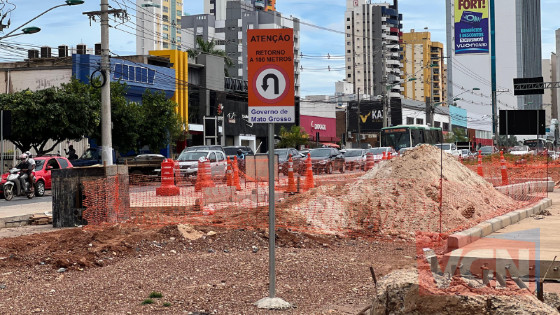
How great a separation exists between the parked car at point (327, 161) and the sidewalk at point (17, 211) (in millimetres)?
21593

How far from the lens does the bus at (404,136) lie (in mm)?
55438

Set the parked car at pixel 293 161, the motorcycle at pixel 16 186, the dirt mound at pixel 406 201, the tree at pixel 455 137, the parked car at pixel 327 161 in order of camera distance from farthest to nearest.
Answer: the tree at pixel 455 137 → the parked car at pixel 327 161 → the parked car at pixel 293 161 → the motorcycle at pixel 16 186 → the dirt mound at pixel 406 201

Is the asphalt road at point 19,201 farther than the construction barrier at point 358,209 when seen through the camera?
Yes

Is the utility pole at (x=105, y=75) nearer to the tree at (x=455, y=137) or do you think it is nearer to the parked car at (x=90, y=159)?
the parked car at (x=90, y=159)

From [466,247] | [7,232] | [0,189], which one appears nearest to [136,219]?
[7,232]

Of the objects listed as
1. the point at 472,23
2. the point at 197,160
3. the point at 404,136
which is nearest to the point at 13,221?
the point at 197,160

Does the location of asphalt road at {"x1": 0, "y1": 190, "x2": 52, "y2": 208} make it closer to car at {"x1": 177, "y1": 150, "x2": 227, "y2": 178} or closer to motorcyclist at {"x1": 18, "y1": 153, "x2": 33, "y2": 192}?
motorcyclist at {"x1": 18, "y1": 153, "x2": 33, "y2": 192}

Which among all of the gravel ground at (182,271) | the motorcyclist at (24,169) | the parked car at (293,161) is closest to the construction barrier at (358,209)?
the gravel ground at (182,271)

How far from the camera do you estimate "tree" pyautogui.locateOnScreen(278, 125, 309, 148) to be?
3302 inches

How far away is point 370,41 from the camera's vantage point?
607ft

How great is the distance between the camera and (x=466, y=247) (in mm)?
10555

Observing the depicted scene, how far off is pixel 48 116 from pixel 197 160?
9.72m

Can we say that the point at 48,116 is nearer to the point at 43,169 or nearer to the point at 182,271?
the point at 43,169

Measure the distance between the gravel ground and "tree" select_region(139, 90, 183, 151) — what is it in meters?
34.0
